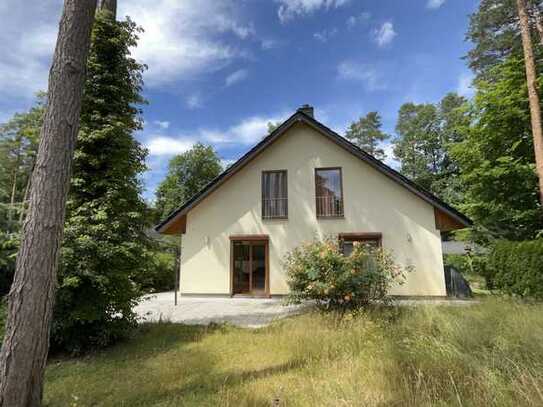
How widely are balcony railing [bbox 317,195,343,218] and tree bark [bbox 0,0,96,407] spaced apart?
9.35 m

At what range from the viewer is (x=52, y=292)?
3059mm

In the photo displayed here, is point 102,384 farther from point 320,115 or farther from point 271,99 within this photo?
point 271,99

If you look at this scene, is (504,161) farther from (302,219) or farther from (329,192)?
(302,219)

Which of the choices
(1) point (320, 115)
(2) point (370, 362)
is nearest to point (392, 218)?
(1) point (320, 115)

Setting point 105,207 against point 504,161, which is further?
point 504,161

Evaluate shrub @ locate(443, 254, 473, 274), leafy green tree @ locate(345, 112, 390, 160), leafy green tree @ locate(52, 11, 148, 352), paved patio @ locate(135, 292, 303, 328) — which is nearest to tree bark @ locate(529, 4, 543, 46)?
shrub @ locate(443, 254, 473, 274)

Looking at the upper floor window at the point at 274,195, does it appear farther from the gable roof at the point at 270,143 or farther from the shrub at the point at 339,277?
the shrub at the point at 339,277

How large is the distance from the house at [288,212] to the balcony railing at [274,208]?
0.04 m

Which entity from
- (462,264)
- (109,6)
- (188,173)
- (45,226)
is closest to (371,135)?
(188,173)

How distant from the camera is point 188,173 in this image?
30.6 meters

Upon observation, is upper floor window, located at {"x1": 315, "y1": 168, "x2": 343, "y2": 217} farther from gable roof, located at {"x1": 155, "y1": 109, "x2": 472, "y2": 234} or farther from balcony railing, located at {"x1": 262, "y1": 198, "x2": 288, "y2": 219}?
balcony railing, located at {"x1": 262, "y1": 198, "x2": 288, "y2": 219}

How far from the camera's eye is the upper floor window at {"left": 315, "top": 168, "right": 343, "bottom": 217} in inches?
450

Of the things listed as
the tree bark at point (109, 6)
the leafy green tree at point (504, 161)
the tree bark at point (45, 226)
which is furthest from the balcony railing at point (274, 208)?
the tree bark at point (45, 226)

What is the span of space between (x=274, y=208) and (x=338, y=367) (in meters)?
8.27
